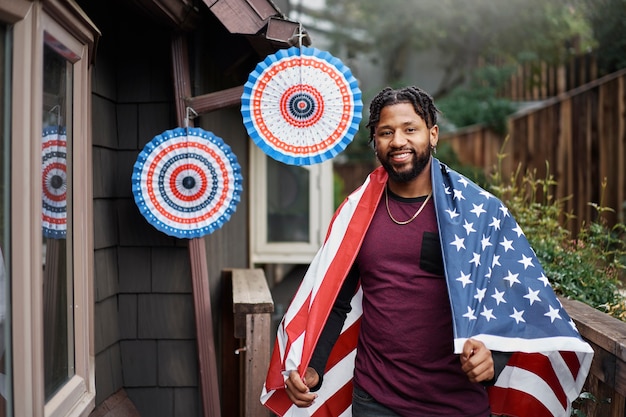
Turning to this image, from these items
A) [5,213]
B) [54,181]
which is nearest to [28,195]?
[5,213]

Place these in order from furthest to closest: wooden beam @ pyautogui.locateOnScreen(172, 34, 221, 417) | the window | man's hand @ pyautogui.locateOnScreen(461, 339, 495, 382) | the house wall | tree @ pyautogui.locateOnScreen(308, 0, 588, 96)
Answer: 1. tree @ pyautogui.locateOnScreen(308, 0, 588, 96)
2. the window
3. the house wall
4. wooden beam @ pyautogui.locateOnScreen(172, 34, 221, 417)
5. man's hand @ pyautogui.locateOnScreen(461, 339, 495, 382)

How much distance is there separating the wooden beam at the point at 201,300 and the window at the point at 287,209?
1.79m

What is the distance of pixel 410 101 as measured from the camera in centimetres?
226

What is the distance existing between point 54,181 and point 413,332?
1.25 meters

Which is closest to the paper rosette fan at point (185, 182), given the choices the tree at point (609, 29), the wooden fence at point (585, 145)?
the wooden fence at point (585, 145)

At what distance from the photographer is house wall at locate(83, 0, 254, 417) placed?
3.29 meters

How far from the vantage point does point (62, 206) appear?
91.4 inches

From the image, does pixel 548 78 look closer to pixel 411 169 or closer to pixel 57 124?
pixel 411 169

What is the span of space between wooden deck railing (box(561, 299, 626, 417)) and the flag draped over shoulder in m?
0.09

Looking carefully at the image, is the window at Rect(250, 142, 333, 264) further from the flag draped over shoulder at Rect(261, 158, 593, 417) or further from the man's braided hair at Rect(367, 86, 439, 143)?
the man's braided hair at Rect(367, 86, 439, 143)

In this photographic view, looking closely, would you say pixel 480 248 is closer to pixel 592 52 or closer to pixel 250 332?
pixel 250 332

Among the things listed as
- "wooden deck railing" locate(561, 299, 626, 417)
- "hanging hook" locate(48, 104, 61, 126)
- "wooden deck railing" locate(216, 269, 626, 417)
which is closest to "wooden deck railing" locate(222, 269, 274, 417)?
"wooden deck railing" locate(216, 269, 626, 417)

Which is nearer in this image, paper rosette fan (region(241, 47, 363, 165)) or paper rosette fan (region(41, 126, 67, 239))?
paper rosette fan (region(41, 126, 67, 239))

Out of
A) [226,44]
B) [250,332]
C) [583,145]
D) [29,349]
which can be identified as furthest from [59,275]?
[583,145]
